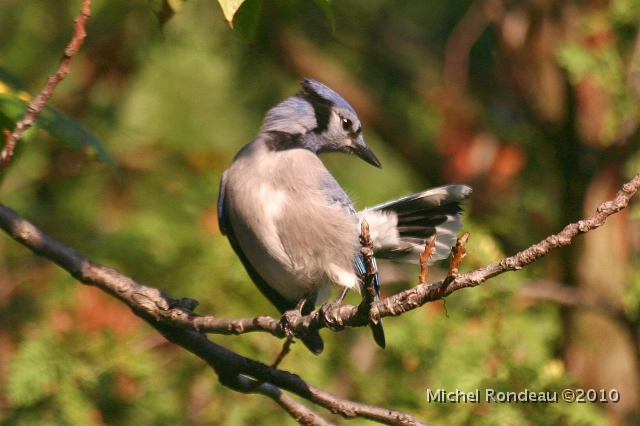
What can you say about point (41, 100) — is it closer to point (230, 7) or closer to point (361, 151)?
point (230, 7)

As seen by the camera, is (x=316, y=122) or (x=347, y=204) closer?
(x=347, y=204)

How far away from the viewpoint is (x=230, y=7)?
1.75 m

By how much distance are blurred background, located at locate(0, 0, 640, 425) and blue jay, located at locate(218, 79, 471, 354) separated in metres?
0.34

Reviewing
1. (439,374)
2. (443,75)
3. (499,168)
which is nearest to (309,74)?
(443,75)

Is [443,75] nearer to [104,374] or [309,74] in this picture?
[309,74]

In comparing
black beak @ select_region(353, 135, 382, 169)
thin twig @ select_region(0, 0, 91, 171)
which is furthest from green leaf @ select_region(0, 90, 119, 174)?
black beak @ select_region(353, 135, 382, 169)

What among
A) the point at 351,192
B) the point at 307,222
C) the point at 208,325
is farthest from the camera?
the point at 351,192

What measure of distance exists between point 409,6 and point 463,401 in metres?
3.88

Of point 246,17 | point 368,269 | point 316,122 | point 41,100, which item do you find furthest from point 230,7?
point 316,122

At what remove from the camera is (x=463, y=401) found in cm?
330

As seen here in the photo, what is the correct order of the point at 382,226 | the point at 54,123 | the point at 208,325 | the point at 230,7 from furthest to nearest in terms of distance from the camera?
the point at 382,226 → the point at 54,123 → the point at 208,325 → the point at 230,7

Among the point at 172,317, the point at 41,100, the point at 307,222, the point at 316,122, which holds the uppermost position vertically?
the point at 316,122

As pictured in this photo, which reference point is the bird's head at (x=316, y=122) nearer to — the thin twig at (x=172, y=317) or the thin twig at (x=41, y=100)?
the thin twig at (x=172, y=317)

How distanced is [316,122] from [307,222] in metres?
0.72
